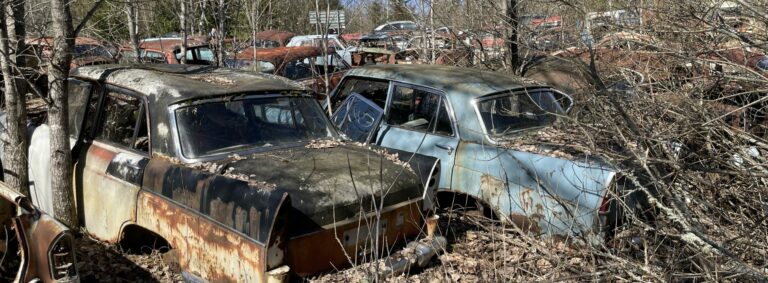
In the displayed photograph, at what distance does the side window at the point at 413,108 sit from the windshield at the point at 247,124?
1.19 m

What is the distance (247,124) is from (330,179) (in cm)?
102

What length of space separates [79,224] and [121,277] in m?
0.77

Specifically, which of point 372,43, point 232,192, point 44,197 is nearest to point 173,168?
point 232,192

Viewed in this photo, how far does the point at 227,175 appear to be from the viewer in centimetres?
386

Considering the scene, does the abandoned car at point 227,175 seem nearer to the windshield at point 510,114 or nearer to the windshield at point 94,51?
the windshield at point 510,114

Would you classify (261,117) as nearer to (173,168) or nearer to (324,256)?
(173,168)

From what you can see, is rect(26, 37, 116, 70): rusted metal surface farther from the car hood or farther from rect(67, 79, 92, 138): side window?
the car hood

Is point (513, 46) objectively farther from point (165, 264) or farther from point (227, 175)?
point (165, 264)

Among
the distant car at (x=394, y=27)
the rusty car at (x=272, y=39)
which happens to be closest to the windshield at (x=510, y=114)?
the distant car at (x=394, y=27)

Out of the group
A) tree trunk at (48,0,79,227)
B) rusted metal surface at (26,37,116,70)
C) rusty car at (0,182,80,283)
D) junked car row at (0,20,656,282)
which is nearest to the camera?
rusty car at (0,182,80,283)

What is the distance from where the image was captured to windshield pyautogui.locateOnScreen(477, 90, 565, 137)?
551 centimetres

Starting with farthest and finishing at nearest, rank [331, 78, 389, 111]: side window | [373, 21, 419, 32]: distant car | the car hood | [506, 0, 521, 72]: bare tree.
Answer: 1. [373, 21, 419, 32]: distant car
2. [506, 0, 521, 72]: bare tree
3. [331, 78, 389, 111]: side window
4. the car hood

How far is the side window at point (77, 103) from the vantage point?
5.09 meters

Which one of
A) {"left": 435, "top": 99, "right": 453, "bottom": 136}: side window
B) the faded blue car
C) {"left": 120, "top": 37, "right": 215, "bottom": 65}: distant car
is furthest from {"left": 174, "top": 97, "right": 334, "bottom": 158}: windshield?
{"left": 120, "top": 37, "right": 215, "bottom": 65}: distant car
